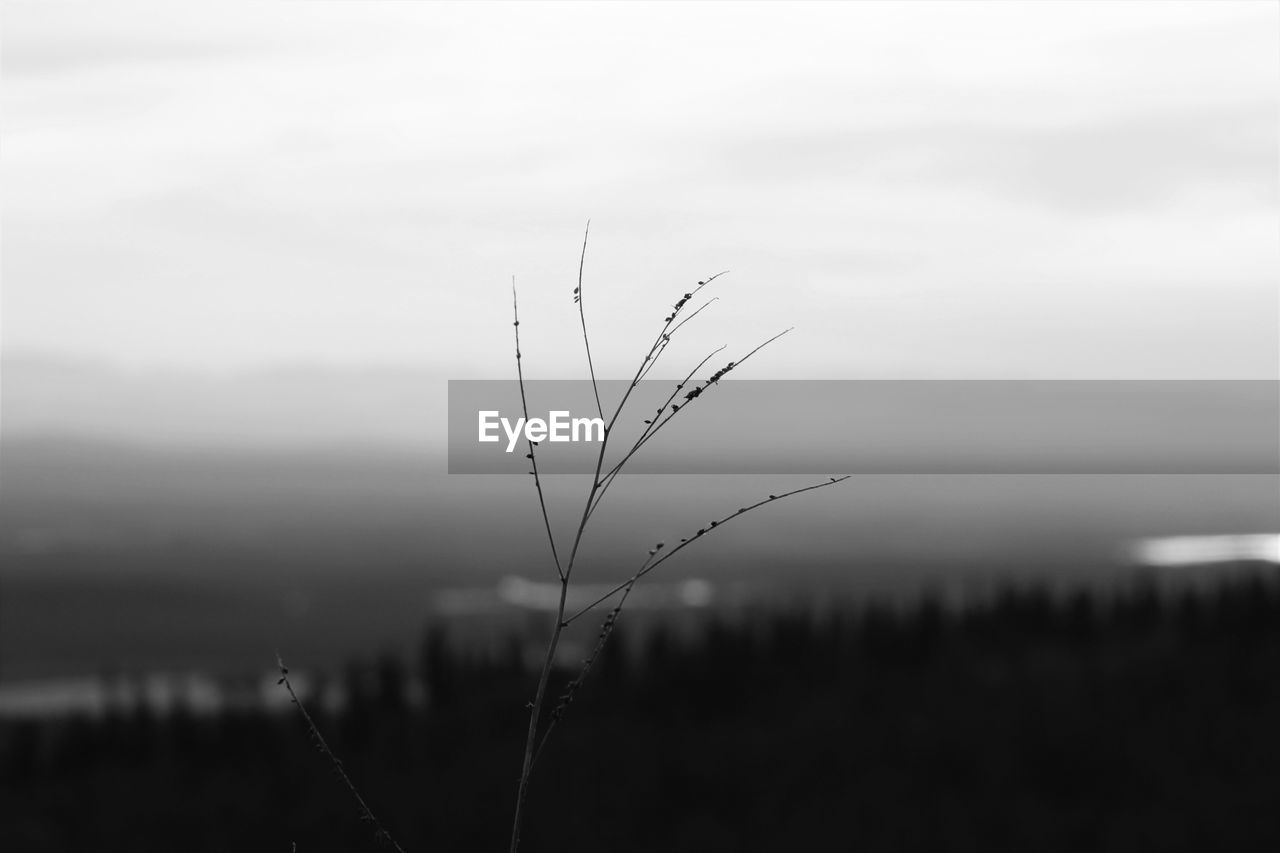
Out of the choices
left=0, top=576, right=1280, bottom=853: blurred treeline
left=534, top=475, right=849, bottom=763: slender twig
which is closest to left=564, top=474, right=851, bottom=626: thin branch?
left=534, top=475, right=849, bottom=763: slender twig

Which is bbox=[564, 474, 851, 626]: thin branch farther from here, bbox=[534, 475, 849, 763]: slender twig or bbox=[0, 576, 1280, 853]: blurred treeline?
bbox=[0, 576, 1280, 853]: blurred treeline

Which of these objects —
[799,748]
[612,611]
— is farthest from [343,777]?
[799,748]

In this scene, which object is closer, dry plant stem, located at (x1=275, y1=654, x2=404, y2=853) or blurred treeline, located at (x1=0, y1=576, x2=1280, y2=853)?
dry plant stem, located at (x1=275, y1=654, x2=404, y2=853)

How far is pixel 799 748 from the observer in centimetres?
3275

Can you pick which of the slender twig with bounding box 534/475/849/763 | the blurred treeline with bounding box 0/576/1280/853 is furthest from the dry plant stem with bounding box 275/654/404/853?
the blurred treeline with bounding box 0/576/1280/853

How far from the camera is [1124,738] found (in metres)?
26.4

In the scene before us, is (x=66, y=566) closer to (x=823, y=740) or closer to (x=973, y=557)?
(x=973, y=557)

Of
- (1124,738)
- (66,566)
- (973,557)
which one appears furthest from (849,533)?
(66,566)

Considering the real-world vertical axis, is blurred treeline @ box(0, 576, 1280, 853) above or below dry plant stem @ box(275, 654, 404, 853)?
below

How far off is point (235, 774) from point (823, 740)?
741 inches

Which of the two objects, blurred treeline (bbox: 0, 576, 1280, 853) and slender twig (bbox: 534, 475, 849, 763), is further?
blurred treeline (bbox: 0, 576, 1280, 853)

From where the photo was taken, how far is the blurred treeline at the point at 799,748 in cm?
2439

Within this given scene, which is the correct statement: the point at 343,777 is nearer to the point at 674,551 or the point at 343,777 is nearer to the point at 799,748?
the point at 674,551

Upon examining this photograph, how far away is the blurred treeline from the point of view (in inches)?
960
